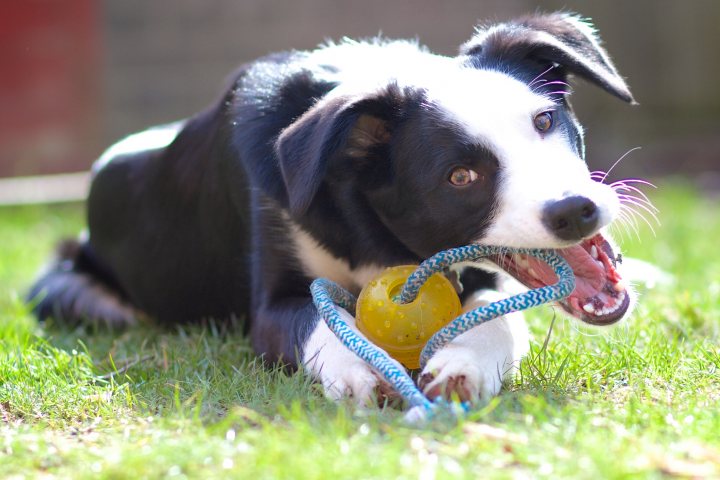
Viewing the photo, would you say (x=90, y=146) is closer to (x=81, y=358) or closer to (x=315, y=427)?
(x=81, y=358)

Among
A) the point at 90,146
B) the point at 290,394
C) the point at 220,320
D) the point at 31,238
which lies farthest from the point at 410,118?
the point at 90,146

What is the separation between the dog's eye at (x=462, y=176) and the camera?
274 centimetres

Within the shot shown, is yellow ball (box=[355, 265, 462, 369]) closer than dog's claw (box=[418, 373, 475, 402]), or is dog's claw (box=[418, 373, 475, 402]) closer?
dog's claw (box=[418, 373, 475, 402])

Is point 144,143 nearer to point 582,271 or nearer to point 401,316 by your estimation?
point 401,316

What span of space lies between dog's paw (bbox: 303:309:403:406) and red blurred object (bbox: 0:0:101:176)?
6.00 metres

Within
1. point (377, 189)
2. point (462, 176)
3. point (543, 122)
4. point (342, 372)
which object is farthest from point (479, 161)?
point (342, 372)

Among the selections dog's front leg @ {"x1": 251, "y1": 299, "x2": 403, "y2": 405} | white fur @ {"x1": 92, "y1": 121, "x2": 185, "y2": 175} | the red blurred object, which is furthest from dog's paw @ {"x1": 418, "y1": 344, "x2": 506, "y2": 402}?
the red blurred object

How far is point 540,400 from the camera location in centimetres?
227

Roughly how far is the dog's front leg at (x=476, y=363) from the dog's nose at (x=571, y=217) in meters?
0.35

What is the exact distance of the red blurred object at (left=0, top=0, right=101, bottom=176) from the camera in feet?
26.6

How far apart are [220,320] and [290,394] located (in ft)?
4.24

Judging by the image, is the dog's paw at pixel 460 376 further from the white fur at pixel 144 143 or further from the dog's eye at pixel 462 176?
the white fur at pixel 144 143

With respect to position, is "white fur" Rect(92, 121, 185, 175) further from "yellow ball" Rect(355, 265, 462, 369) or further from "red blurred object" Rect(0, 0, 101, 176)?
"red blurred object" Rect(0, 0, 101, 176)

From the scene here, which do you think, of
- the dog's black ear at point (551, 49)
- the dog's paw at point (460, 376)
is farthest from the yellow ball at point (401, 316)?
the dog's black ear at point (551, 49)
